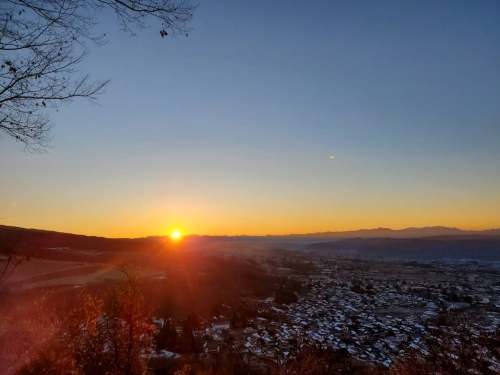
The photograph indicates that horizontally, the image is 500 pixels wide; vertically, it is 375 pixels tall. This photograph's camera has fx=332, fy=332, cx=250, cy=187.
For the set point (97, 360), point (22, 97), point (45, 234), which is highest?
point (22, 97)

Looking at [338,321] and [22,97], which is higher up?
[22,97]

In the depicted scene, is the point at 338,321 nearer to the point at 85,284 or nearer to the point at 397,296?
the point at 397,296

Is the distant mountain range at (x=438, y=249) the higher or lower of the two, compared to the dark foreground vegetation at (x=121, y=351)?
lower

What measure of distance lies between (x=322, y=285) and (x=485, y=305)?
41.8 ft

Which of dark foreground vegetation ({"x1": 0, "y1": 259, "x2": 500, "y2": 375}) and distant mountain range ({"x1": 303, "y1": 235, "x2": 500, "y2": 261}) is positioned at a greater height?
dark foreground vegetation ({"x1": 0, "y1": 259, "x2": 500, "y2": 375})

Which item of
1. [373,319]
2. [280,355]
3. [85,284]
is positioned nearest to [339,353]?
[280,355]

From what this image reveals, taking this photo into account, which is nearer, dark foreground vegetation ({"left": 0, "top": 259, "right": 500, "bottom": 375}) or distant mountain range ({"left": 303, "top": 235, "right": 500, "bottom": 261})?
dark foreground vegetation ({"left": 0, "top": 259, "right": 500, "bottom": 375})

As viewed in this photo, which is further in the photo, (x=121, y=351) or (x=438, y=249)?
(x=438, y=249)

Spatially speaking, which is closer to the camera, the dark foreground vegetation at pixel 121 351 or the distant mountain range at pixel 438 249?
the dark foreground vegetation at pixel 121 351

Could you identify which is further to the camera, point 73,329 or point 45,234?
point 45,234

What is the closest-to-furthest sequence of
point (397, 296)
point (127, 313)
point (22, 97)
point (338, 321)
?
point (22, 97) → point (127, 313) → point (338, 321) → point (397, 296)

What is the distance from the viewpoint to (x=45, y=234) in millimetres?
23922

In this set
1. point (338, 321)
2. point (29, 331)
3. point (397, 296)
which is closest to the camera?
point (29, 331)

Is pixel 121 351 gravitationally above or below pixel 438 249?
above
